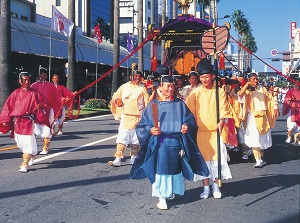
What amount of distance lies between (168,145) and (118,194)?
130 cm

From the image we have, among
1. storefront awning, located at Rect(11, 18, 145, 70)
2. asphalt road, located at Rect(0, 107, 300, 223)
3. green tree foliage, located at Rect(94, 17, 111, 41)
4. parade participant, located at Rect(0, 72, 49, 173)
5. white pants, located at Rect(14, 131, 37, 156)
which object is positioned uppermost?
green tree foliage, located at Rect(94, 17, 111, 41)

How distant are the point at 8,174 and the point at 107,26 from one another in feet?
179

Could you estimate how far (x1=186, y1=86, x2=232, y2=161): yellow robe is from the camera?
6148 millimetres

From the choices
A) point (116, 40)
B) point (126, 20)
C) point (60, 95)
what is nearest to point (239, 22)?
point (126, 20)

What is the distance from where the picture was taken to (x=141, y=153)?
578cm

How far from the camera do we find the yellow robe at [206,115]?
6.15m

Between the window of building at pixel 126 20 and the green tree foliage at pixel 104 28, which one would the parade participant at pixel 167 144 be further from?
the window of building at pixel 126 20

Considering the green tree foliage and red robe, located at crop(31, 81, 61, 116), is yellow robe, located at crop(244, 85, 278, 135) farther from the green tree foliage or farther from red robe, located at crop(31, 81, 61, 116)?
the green tree foliage

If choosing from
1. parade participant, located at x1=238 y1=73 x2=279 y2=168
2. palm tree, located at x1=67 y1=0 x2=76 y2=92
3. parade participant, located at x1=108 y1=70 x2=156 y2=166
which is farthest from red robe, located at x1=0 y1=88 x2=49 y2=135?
palm tree, located at x1=67 y1=0 x2=76 y2=92

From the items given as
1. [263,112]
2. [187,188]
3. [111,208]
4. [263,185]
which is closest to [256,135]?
[263,112]

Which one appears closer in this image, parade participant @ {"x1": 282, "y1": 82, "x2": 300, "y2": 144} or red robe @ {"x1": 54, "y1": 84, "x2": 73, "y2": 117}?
red robe @ {"x1": 54, "y1": 84, "x2": 73, "y2": 117}

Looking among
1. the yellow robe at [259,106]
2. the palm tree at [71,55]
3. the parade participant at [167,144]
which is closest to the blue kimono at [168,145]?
the parade participant at [167,144]

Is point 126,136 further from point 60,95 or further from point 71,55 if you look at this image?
point 71,55

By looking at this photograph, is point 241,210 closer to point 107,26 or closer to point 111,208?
point 111,208
